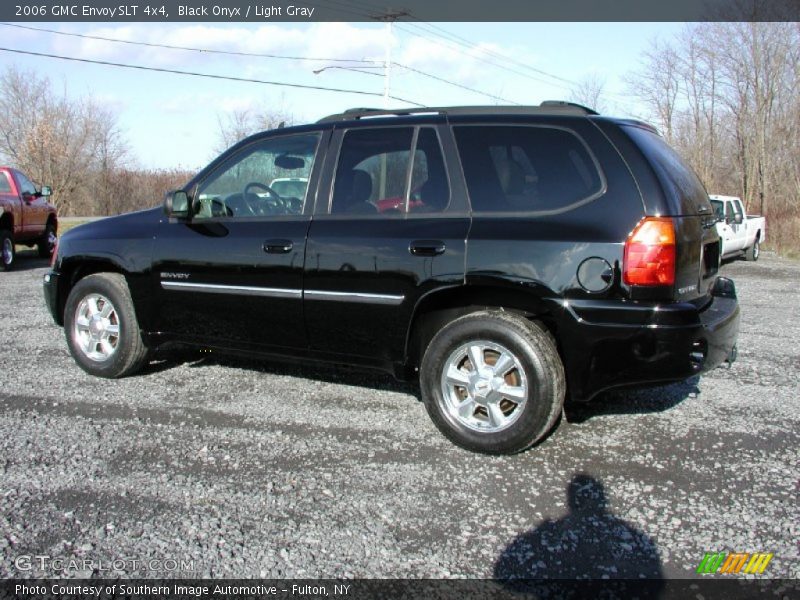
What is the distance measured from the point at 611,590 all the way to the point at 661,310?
1.48 metres

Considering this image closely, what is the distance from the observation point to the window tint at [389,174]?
4113mm

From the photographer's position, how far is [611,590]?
2564mm

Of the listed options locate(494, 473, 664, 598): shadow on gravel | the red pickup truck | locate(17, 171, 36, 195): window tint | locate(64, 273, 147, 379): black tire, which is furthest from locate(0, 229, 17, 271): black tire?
locate(494, 473, 664, 598): shadow on gravel

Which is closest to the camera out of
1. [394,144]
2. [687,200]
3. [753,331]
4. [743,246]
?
[687,200]

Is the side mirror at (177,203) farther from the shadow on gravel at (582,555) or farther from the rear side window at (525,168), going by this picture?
the shadow on gravel at (582,555)

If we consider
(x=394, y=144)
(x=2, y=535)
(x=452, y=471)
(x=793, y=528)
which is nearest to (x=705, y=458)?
(x=793, y=528)

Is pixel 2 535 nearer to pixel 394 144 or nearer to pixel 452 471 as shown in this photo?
pixel 452 471

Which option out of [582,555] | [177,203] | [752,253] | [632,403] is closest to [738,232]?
[752,253]


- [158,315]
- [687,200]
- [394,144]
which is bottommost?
[158,315]

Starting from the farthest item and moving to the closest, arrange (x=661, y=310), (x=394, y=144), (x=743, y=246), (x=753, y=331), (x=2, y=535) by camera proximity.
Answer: (x=743, y=246)
(x=753, y=331)
(x=394, y=144)
(x=661, y=310)
(x=2, y=535)

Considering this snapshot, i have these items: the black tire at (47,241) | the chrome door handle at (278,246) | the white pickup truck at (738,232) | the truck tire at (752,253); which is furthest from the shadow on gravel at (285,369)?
the truck tire at (752,253)

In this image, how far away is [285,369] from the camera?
563 centimetres

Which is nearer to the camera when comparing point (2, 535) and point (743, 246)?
point (2, 535)

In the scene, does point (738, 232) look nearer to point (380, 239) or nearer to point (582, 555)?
point (380, 239)
